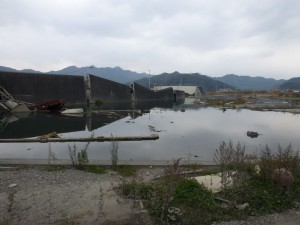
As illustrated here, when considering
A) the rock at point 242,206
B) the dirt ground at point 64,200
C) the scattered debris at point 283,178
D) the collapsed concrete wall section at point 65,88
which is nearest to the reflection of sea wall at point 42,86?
the collapsed concrete wall section at point 65,88

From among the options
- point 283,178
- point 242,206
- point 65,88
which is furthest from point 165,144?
point 65,88

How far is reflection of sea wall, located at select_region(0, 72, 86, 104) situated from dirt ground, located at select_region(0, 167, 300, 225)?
30.4 metres

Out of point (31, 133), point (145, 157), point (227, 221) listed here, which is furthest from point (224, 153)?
point (31, 133)

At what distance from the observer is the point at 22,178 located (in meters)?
7.11

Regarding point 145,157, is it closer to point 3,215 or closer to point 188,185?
point 188,185

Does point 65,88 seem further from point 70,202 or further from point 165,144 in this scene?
point 70,202

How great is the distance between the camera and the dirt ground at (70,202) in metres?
5.03

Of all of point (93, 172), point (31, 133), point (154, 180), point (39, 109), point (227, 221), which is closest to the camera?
point (227, 221)

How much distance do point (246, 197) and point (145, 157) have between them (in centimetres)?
574

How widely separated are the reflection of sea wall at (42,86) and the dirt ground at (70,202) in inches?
1198

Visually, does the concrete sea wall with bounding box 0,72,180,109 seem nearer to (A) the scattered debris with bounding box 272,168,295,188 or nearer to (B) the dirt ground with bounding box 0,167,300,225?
(B) the dirt ground with bounding box 0,167,300,225

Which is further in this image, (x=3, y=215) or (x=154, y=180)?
(x=154, y=180)

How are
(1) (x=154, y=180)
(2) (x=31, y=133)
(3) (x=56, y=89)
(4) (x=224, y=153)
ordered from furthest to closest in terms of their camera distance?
(3) (x=56, y=89) < (2) (x=31, y=133) < (1) (x=154, y=180) < (4) (x=224, y=153)

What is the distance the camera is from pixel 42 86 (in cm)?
3894
